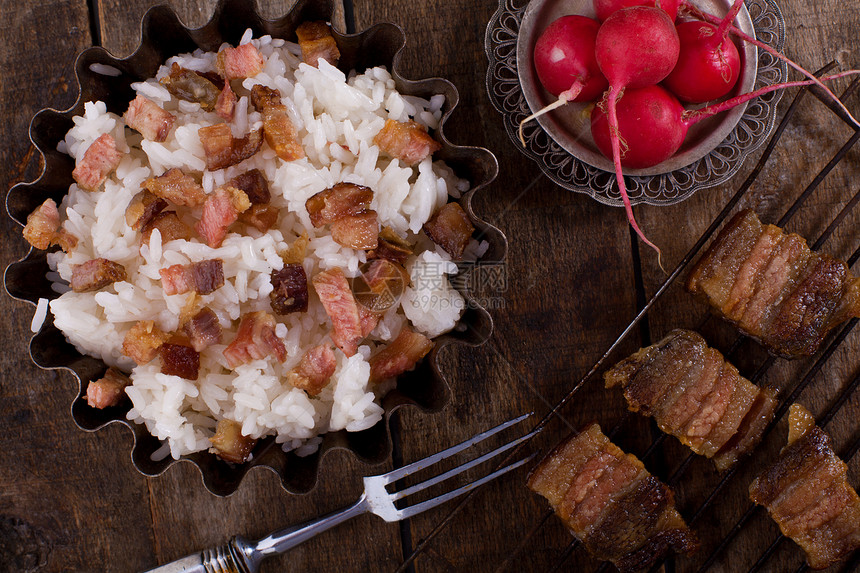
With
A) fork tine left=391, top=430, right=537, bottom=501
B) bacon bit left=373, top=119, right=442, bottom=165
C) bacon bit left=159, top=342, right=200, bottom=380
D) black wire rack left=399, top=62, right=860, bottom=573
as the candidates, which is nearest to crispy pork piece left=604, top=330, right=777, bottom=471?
black wire rack left=399, top=62, right=860, bottom=573

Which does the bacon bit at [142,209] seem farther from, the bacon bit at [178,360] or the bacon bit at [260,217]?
the bacon bit at [178,360]

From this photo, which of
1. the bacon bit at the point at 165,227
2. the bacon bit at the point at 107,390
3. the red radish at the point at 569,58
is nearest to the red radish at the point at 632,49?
the red radish at the point at 569,58

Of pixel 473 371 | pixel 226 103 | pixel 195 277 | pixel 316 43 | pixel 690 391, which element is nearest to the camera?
pixel 195 277

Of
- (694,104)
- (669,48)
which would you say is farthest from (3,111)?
(694,104)

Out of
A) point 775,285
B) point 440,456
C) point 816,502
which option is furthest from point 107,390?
point 816,502

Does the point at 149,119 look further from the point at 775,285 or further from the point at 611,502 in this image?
the point at 775,285

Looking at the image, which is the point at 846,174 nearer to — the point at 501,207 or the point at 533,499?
the point at 501,207

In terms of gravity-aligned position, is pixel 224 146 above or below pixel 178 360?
above

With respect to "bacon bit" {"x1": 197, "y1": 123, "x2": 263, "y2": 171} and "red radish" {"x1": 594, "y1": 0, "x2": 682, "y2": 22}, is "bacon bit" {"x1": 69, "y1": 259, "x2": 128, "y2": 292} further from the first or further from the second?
"red radish" {"x1": 594, "y1": 0, "x2": 682, "y2": 22}
